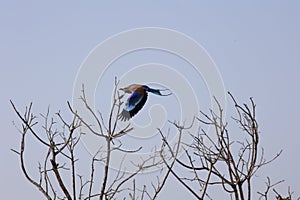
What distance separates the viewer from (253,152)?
3.59ft

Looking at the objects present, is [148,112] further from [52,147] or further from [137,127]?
[52,147]

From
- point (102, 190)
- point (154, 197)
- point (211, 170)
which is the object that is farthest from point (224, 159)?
point (102, 190)

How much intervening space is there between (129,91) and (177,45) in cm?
41

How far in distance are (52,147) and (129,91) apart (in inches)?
62.1

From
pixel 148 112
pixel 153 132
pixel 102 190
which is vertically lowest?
pixel 102 190

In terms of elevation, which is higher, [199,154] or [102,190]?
[199,154]

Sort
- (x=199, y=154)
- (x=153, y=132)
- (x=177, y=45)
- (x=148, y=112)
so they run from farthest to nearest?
(x=148, y=112) → (x=177, y=45) → (x=153, y=132) → (x=199, y=154)

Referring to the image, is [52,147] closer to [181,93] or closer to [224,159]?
[224,159]

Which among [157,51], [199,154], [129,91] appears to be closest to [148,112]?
[129,91]

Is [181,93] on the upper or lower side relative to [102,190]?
upper

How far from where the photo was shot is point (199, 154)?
1.23 metres

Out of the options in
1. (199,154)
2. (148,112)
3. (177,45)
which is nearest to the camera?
(199,154)

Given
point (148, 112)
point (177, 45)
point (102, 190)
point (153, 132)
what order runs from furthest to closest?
point (148, 112)
point (177, 45)
point (153, 132)
point (102, 190)

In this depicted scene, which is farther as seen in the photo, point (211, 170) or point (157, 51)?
point (157, 51)
